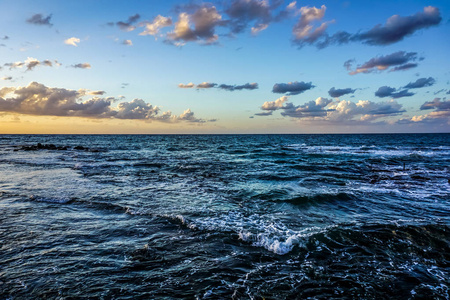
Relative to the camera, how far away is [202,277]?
19.2 feet

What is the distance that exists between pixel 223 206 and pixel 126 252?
18.9ft

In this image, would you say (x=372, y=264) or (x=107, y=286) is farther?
(x=372, y=264)

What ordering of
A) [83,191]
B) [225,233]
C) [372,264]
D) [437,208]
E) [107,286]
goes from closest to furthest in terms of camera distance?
1. [107,286]
2. [372,264]
3. [225,233]
4. [437,208]
5. [83,191]

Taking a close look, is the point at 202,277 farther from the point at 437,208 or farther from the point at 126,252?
the point at 437,208

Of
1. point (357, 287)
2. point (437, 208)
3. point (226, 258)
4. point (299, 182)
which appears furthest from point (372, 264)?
point (299, 182)

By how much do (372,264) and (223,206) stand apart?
6807 millimetres

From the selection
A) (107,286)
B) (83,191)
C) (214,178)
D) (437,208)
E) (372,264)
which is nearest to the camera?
(107,286)

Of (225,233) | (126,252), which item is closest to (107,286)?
(126,252)

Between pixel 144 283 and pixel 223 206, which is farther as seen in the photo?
pixel 223 206

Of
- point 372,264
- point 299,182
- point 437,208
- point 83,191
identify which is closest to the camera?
point 372,264

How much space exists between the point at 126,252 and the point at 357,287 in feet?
19.6

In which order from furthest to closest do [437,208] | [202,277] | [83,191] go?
[83,191]
[437,208]
[202,277]

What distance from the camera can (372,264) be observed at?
6574mm

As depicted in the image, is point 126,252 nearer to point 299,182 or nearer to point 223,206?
point 223,206
